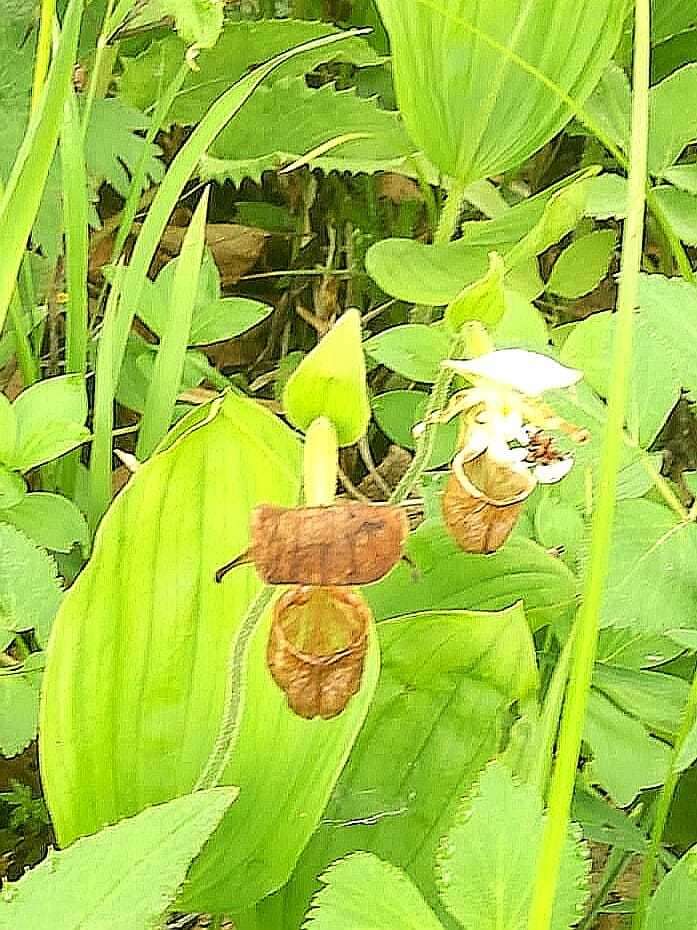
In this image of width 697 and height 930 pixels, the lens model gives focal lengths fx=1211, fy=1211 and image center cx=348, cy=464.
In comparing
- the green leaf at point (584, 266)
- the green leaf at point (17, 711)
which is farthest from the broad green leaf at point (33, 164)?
the green leaf at point (584, 266)

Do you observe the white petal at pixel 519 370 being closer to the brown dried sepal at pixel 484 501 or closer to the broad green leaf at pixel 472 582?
the brown dried sepal at pixel 484 501

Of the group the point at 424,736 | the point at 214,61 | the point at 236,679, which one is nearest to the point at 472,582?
the point at 424,736

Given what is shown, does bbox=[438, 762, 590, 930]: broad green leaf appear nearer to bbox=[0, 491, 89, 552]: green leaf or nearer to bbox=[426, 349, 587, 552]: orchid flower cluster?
bbox=[426, 349, 587, 552]: orchid flower cluster

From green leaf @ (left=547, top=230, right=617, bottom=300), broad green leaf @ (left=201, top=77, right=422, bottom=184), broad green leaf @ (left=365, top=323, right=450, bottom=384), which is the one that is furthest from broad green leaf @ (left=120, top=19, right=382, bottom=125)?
broad green leaf @ (left=365, top=323, right=450, bottom=384)

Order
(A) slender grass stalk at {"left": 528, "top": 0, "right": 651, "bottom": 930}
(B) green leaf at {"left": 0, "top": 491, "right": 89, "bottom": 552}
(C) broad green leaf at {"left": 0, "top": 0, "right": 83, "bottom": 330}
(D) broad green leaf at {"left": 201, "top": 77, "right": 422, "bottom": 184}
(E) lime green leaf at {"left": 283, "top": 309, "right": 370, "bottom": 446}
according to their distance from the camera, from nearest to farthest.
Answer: (A) slender grass stalk at {"left": 528, "top": 0, "right": 651, "bottom": 930} → (E) lime green leaf at {"left": 283, "top": 309, "right": 370, "bottom": 446} → (C) broad green leaf at {"left": 0, "top": 0, "right": 83, "bottom": 330} → (B) green leaf at {"left": 0, "top": 491, "right": 89, "bottom": 552} → (D) broad green leaf at {"left": 201, "top": 77, "right": 422, "bottom": 184}

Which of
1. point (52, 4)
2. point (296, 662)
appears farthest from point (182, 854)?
point (52, 4)

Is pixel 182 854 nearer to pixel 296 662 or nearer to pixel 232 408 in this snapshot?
pixel 296 662
